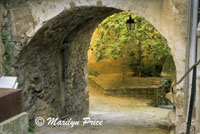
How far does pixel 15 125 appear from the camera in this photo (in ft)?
6.96

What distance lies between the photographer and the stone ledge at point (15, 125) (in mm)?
1984

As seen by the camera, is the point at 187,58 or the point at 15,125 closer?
the point at 15,125

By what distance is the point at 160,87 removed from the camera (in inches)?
452

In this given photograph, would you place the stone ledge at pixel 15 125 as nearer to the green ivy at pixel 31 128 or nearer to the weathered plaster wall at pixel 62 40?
the weathered plaster wall at pixel 62 40

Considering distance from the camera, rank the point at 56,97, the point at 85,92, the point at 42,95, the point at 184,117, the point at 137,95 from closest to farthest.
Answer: the point at 184,117 < the point at 42,95 < the point at 56,97 < the point at 85,92 < the point at 137,95

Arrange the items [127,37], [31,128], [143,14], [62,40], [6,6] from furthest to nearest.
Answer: [127,37] → [62,40] → [31,128] → [6,6] → [143,14]

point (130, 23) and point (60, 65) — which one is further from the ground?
point (130, 23)

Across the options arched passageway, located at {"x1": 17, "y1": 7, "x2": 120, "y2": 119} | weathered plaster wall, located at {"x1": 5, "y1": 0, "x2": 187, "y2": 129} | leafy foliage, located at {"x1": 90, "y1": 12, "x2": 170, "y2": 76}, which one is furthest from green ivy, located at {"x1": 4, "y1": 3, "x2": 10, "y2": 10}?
leafy foliage, located at {"x1": 90, "y1": 12, "x2": 170, "y2": 76}

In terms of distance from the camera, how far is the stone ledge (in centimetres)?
198

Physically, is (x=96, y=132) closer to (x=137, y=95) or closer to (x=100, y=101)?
(x=100, y=101)

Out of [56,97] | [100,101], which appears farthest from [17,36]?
[100,101]

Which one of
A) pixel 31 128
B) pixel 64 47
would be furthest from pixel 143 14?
pixel 31 128

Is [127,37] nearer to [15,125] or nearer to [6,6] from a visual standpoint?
[6,6]

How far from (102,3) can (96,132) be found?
7.33 ft
